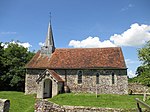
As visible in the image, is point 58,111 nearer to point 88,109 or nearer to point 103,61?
point 88,109

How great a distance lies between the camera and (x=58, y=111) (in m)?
12.3

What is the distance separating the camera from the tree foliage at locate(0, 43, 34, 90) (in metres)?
40.9

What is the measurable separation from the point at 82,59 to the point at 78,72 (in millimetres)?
2416

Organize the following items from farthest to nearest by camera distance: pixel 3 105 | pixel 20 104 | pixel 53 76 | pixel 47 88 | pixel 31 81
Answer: pixel 31 81 < pixel 47 88 < pixel 53 76 < pixel 20 104 < pixel 3 105

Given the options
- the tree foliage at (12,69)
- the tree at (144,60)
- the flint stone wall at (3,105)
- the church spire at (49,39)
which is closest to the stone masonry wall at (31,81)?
the church spire at (49,39)

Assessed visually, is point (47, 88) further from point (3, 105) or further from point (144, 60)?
point (3, 105)

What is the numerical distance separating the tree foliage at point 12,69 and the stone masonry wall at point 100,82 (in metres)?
13.5

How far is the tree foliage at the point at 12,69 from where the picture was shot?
4088 centimetres

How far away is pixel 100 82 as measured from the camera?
1209 inches

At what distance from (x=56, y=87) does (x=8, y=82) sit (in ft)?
56.1

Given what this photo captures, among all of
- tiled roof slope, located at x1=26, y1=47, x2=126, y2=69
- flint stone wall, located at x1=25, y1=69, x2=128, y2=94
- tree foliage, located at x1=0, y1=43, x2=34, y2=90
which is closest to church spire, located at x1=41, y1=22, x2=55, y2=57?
tiled roof slope, located at x1=26, y1=47, x2=126, y2=69

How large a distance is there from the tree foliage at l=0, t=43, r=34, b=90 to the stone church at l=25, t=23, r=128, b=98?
29.3 feet

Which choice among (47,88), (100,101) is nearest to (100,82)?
(100,101)

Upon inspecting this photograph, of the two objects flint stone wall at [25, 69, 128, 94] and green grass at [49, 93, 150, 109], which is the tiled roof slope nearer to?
flint stone wall at [25, 69, 128, 94]
